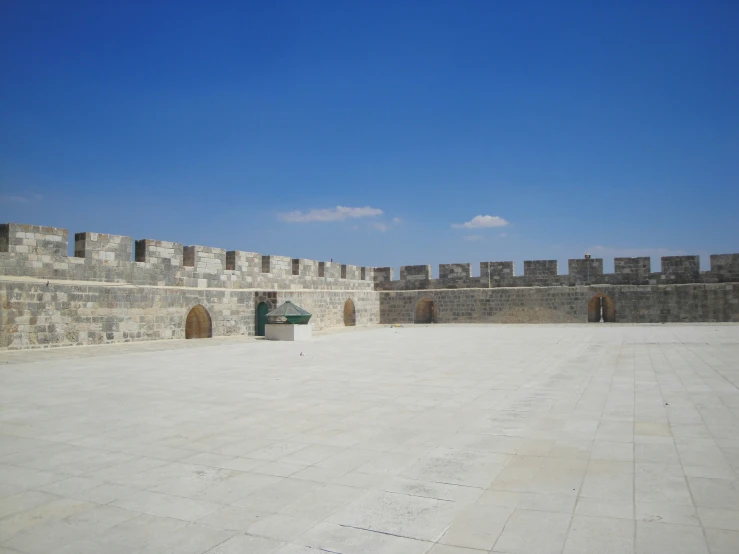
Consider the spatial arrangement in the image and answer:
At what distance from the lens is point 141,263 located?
13.9 meters

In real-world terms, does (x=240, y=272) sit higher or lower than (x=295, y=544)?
higher

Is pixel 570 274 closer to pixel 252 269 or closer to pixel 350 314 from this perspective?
pixel 350 314

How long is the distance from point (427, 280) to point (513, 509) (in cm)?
2120

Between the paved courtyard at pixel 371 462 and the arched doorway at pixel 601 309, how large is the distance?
45.7 feet

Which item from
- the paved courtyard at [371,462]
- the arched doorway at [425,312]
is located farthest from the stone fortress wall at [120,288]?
the arched doorway at [425,312]

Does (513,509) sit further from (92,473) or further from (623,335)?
(623,335)

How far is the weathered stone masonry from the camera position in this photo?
1150 centimetres

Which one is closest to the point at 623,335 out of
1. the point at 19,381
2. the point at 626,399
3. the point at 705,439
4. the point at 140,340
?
the point at 626,399

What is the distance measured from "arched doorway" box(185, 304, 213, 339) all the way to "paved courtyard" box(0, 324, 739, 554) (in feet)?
24.2

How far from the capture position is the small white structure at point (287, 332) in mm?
14156

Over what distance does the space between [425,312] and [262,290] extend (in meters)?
9.60

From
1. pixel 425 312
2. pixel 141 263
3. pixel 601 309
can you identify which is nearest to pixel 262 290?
pixel 141 263

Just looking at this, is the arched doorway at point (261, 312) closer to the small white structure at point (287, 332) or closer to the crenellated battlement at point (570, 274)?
the small white structure at point (287, 332)

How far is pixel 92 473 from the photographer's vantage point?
11.9 ft
